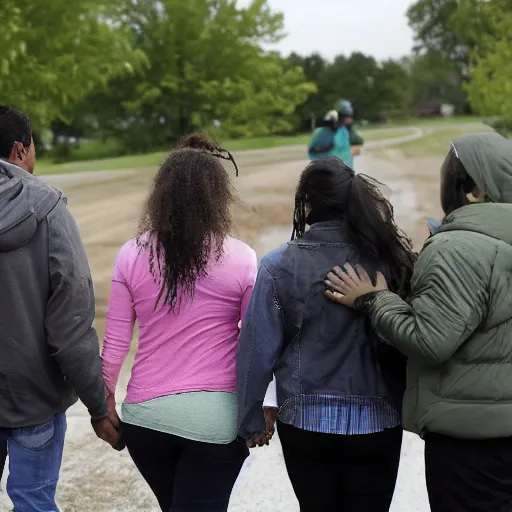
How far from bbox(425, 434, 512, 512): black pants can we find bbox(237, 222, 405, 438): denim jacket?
7.8 inches

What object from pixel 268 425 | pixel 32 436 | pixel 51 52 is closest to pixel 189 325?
pixel 268 425

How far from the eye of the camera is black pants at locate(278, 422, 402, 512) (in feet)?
6.08

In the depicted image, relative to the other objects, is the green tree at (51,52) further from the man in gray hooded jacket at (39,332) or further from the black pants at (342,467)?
the black pants at (342,467)

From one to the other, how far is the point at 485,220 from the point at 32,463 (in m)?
1.32

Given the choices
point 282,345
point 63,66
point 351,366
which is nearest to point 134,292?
point 282,345

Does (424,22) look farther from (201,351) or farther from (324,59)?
(201,351)

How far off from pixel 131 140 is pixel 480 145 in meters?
11.8

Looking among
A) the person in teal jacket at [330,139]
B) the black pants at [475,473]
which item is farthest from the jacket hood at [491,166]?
the person in teal jacket at [330,139]

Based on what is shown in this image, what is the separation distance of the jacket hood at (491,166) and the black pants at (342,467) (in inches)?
26.6

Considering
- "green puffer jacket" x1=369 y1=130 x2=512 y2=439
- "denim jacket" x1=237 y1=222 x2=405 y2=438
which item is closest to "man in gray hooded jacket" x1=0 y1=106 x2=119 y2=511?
"denim jacket" x1=237 y1=222 x2=405 y2=438

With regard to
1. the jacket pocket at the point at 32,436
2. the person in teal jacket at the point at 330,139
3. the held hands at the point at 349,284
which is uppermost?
the held hands at the point at 349,284

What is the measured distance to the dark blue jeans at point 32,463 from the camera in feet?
6.12

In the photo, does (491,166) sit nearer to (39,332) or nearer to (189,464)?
(189,464)

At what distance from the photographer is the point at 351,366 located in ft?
6.02
